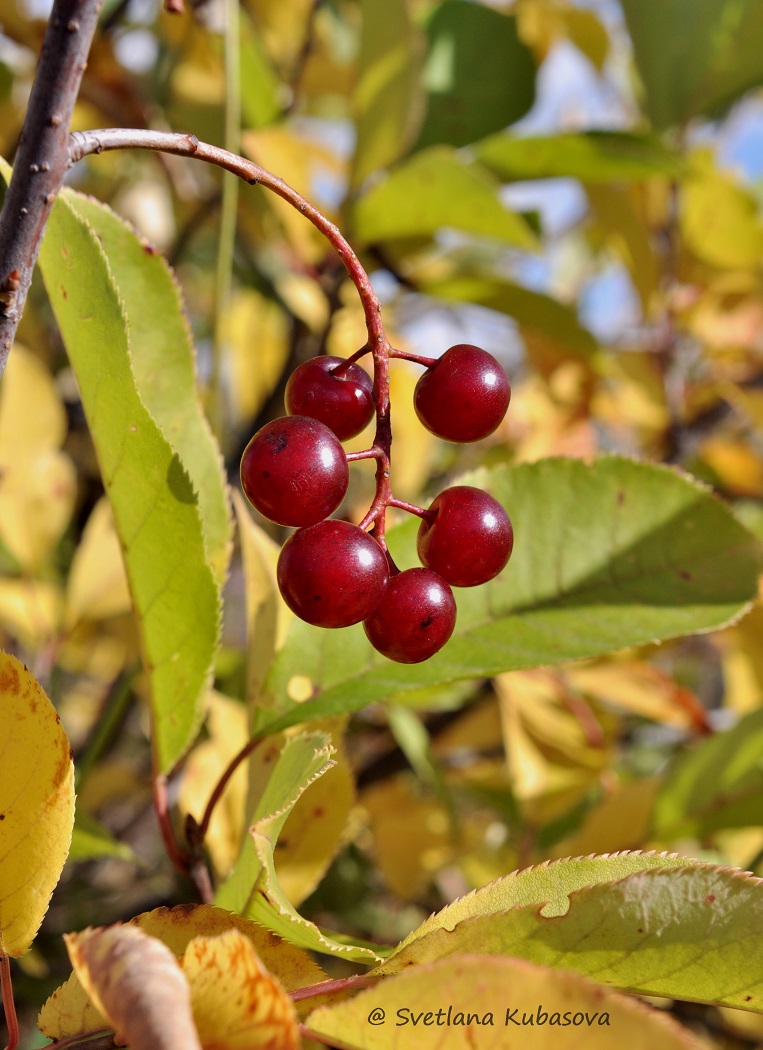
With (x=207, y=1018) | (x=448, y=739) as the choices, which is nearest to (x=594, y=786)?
(x=448, y=739)

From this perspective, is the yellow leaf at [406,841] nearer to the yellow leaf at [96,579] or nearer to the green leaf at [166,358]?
the yellow leaf at [96,579]

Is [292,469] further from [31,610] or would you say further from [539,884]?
[31,610]

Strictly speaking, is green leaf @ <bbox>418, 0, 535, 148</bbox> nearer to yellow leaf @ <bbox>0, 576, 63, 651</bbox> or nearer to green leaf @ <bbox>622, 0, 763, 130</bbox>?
green leaf @ <bbox>622, 0, 763, 130</bbox>

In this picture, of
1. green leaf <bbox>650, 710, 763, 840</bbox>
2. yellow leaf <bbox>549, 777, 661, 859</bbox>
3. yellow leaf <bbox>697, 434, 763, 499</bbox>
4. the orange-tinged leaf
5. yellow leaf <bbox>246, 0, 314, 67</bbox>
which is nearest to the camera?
the orange-tinged leaf

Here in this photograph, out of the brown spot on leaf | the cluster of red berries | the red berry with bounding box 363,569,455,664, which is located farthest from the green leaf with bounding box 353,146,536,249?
the brown spot on leaf

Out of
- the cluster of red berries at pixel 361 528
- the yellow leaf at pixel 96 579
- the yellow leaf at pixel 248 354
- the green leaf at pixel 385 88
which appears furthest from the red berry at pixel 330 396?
the yellow leaf at pixel 248 354

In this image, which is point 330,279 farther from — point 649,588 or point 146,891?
point 146,891
